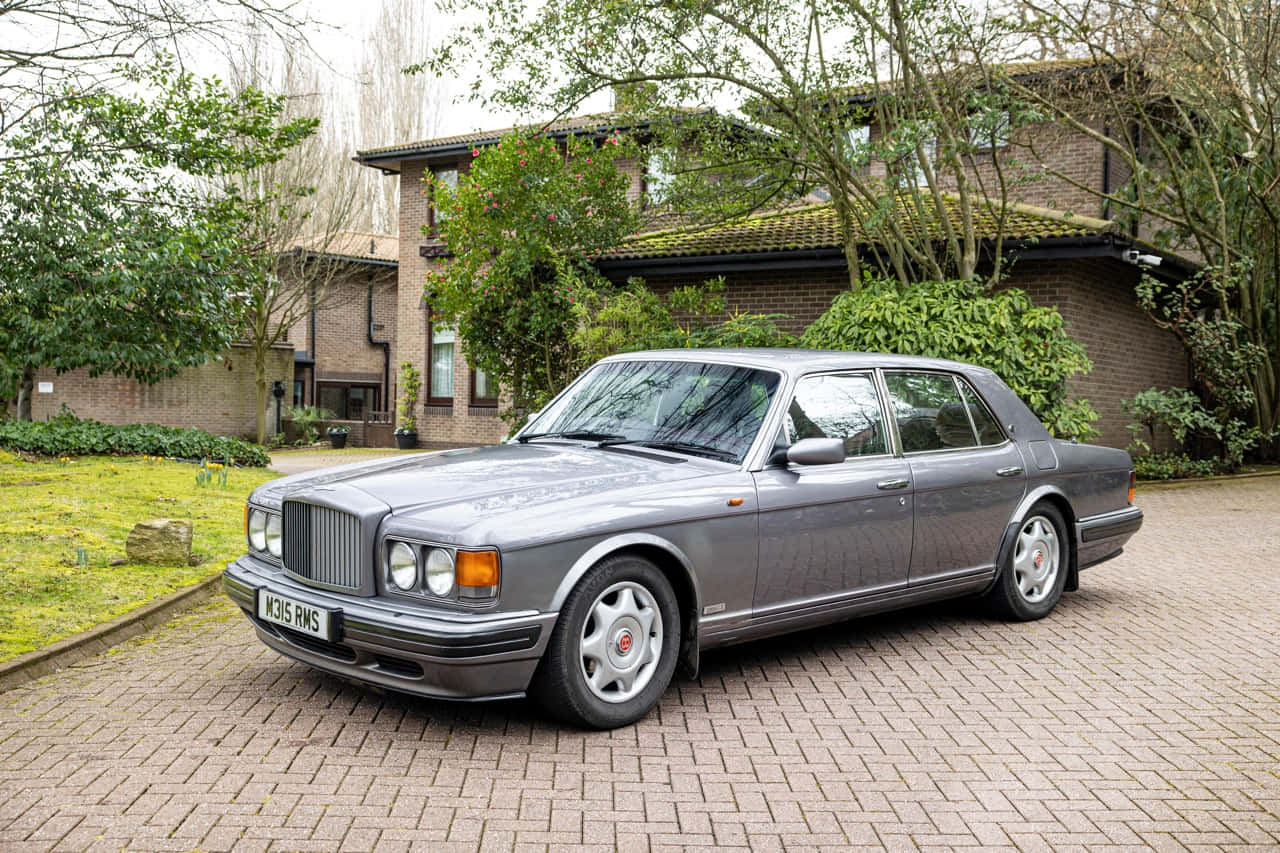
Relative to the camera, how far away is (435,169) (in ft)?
85.0

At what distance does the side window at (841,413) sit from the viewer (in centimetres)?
522

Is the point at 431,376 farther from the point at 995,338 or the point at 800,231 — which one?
the point at 995,338

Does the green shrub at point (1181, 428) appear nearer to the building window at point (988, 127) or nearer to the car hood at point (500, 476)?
the building window at point (988, 127)

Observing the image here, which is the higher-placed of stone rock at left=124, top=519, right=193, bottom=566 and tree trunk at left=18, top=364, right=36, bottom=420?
tree trunk at left=18, top=364, right=36, bottom=420

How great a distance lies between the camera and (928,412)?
5.90m

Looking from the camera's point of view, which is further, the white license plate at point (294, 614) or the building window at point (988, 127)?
the building window at point (988, 127)

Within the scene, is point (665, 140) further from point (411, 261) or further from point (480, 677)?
point (411, 261)

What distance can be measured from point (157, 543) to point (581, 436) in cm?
363

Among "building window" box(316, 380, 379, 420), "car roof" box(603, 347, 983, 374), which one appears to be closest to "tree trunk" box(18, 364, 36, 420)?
"building window" box(316, 380, 379, 420)

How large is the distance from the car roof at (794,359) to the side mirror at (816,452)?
1.90ft

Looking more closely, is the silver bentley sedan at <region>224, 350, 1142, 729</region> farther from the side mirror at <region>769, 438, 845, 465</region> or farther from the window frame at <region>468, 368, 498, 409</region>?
the window frame at <region>468, 368, 498, 409</region>

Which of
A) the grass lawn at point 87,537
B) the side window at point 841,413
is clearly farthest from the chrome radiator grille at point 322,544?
the side window at point 841,413

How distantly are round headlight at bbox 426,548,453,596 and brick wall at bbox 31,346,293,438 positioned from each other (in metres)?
23.5

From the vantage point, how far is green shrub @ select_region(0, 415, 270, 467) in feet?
53.1
